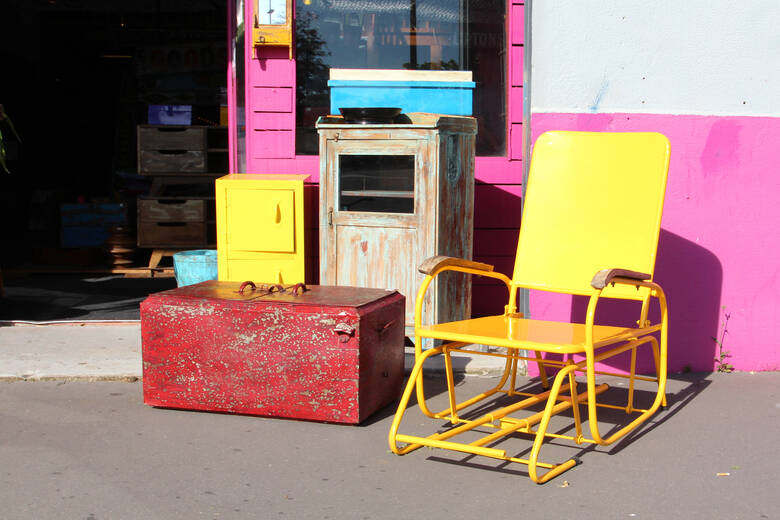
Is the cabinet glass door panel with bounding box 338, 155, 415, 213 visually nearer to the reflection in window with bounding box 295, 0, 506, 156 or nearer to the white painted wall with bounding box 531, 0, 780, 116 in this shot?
the white painted wall with bounding box 531, 0, 780, 116

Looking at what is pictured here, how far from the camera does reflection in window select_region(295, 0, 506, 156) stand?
6004mm

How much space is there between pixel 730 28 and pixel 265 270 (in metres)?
3.06

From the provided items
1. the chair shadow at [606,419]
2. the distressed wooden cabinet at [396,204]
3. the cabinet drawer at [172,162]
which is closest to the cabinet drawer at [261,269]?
the distressed wooden cabinet at [396,204]

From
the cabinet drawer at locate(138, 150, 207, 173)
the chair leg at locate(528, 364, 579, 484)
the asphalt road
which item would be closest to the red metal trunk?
the asphalt road

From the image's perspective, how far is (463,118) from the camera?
523 cm

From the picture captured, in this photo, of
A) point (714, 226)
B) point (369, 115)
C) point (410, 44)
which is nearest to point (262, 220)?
point (369, 115)

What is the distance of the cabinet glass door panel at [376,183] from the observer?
5.08 metres

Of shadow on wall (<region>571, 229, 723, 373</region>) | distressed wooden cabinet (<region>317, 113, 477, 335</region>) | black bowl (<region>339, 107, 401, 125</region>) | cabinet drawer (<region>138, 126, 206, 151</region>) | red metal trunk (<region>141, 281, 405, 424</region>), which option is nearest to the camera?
red metal trunk (<region>141, 281, 405, 424</region>)

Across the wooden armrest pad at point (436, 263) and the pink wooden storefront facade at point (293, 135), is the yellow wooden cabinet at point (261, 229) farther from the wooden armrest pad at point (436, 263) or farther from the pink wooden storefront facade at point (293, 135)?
the wooden armrest pad at point (436, 263)

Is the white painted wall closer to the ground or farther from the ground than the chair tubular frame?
farther from the ground

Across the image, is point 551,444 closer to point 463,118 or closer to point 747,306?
point 747,306

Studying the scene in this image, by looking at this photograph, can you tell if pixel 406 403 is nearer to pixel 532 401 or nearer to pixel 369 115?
pixel 532 401

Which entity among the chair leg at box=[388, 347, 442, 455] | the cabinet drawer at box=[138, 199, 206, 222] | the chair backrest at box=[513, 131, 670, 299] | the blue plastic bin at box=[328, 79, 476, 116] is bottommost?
the chair leg at box=[388, 347, 442, 455]

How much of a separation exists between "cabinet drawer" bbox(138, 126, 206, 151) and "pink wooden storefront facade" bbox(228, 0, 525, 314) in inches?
94.3
